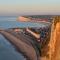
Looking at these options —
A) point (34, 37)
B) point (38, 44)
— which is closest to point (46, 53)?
point (38, 44)

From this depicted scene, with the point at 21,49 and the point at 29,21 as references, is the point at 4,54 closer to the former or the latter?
the point at 21,49

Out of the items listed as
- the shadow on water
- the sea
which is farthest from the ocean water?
the shadow on water

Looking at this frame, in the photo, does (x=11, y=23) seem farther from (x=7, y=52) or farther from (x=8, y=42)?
(x=7, y=52)

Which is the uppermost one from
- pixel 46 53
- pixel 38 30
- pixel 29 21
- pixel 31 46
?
pixel 29 21

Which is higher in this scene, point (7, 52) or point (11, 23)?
point (11, 23)

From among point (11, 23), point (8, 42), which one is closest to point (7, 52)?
point (8, 42)

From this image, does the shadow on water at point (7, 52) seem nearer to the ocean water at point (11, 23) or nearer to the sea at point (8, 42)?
the sea at point (8, 42)

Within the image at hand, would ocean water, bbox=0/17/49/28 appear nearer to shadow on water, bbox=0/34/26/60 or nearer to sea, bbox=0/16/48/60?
sea, bbox=0/16/48/60

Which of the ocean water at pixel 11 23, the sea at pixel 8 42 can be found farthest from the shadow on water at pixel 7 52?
the ocean water at pixel 11 23
